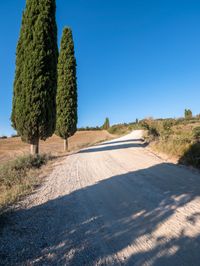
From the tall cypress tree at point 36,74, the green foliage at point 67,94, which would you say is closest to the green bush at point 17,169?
the tall cypress tree at point 36,74

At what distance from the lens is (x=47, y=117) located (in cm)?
1786

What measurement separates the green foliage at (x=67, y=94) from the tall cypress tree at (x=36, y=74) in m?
7.36

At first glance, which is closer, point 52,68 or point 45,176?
point 45,176

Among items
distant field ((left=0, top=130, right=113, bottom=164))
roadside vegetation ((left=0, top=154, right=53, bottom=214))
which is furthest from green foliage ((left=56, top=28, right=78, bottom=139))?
roadside vegetation ((left=0, top=154, right=53, bottom=214))

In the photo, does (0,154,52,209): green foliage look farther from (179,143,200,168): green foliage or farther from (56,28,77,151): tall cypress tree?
(56,28,77,151): tall cypress tree

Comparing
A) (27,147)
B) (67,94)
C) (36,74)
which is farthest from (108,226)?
(27,147)

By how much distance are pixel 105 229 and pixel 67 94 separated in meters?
21.9

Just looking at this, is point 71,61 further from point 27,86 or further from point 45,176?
point 45,176

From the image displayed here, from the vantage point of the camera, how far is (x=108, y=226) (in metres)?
4.93

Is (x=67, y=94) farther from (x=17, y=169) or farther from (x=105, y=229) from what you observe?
(x=105, y=229)

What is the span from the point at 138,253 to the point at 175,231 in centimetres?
98

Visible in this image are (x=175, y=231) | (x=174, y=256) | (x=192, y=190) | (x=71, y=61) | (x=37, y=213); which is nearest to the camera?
(x=174, y=256)

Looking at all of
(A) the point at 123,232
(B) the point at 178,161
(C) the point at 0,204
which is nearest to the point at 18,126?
(B) the point at 178,161

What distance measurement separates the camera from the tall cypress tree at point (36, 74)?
17.4 metres
